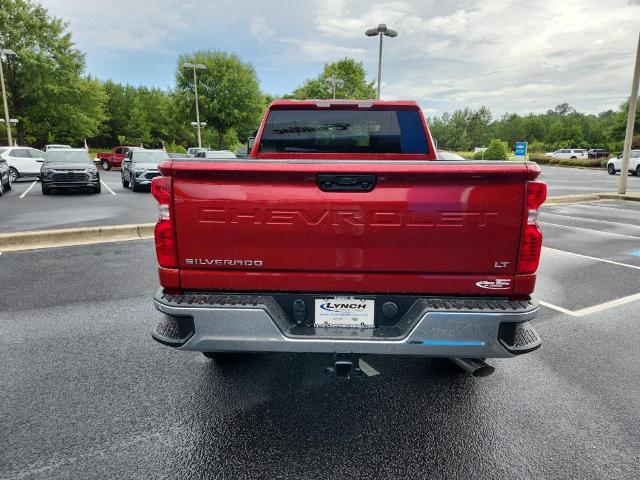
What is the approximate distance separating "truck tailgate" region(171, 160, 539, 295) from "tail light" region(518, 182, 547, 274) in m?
0.04

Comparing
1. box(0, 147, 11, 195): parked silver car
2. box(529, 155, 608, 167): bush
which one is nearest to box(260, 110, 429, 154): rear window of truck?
box(0, 147, 11, 195): parked silver car

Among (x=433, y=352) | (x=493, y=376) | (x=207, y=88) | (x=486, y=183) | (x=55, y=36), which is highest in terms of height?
(x=55, y=36)

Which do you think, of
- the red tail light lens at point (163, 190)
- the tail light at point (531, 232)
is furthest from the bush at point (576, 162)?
the red tail light lens at point (163, 190)

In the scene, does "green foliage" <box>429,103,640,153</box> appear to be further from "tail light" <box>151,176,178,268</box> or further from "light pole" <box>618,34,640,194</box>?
"tail light" <box>151,176,178,268</box>

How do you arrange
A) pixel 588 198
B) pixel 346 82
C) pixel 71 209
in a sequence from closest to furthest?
pixel 71 209
pixel 588 198
pixel 346 82

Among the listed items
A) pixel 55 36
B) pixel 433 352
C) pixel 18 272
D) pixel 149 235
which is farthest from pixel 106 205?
pixel 55 36

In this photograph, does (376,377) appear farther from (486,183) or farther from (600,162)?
(600,162)

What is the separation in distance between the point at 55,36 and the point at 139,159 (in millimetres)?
33394

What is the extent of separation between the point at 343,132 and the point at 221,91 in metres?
50.7

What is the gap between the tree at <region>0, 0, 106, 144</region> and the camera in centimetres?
4081

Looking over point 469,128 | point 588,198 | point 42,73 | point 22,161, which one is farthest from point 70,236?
point 469,128

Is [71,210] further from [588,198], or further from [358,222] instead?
[588,198]

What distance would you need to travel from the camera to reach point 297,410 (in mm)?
3080

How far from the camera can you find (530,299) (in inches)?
104
